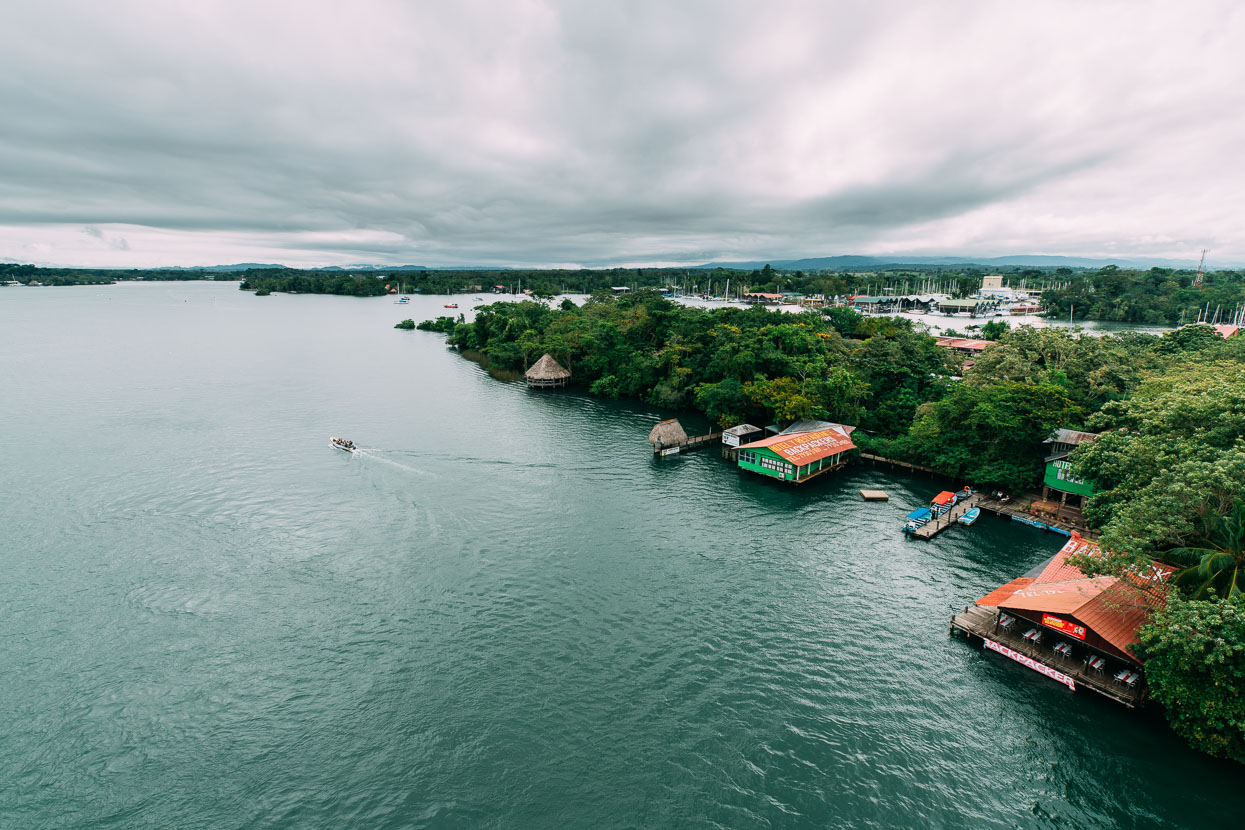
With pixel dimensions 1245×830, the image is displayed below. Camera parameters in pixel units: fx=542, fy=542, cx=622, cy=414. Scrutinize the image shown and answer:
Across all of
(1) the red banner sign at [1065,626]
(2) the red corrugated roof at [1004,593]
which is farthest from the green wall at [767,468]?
(1) the red banner sign at [1065,626]

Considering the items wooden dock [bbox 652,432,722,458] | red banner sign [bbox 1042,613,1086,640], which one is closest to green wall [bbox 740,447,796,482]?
wooden dock [bbox 652,432,722,458]

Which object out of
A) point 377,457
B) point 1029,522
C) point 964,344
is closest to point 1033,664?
point 1029,522

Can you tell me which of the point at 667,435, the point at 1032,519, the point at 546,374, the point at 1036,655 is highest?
the point at 546,374

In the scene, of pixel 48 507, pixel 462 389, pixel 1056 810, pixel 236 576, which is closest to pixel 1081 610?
pixel 1056 810

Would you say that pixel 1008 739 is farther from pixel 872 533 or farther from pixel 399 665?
pixel 399 665

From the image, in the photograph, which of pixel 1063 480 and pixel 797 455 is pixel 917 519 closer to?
pixel 797 455

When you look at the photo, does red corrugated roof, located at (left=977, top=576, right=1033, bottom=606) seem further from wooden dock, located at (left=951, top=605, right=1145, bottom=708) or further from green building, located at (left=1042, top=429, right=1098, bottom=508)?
green building, located at (left=1042, top=429, right=1098, bottom=508)
